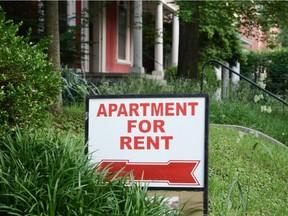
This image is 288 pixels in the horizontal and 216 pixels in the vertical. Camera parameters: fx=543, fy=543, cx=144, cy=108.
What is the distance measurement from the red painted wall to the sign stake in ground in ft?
46.8

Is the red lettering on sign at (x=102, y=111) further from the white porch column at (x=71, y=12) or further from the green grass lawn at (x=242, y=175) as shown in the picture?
the white porch column at (x=71, y=12)

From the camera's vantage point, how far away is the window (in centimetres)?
1973

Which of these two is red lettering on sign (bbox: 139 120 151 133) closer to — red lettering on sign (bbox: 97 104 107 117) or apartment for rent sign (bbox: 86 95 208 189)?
apartment for rent sign (bbox: 86 95 208 189)

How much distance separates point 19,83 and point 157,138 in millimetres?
1716

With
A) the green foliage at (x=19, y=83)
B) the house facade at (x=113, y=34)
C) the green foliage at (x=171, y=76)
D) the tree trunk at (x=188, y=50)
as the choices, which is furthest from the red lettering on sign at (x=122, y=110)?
the tree trunk at (x=188, y=50)

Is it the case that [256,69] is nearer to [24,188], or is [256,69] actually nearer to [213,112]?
[213,112]

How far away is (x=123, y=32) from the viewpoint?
20.3 m

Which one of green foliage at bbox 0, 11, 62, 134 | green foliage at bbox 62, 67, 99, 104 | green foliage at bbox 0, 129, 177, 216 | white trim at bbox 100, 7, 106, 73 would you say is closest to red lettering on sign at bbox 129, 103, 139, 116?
green foliage at bbox 0, 129, 177, 216

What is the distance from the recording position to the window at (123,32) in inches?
777

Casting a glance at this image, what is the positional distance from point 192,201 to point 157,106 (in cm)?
71

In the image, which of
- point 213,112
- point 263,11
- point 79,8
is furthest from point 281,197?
point 79,8

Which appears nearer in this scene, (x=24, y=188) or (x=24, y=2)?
(x=24, y=188)

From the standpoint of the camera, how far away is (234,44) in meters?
24.9

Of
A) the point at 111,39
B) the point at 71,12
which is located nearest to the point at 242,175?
the point at 71,12
